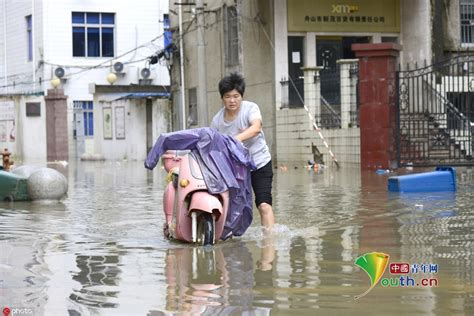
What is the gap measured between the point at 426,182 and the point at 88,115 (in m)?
33.4

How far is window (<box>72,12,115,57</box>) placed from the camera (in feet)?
150

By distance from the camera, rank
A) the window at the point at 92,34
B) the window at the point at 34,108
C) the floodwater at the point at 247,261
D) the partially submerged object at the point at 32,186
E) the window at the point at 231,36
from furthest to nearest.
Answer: the window at the point at 92,34 < the window at the point at 34,108 < the window at the point at 231,36 < the partially submerged object at the point at 32,186 < the floodwater at the point at 247,261

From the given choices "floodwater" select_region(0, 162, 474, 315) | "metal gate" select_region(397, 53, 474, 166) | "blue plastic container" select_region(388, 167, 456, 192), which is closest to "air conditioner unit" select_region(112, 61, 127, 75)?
"metal gate" select_region(397, 53, 474, 166)

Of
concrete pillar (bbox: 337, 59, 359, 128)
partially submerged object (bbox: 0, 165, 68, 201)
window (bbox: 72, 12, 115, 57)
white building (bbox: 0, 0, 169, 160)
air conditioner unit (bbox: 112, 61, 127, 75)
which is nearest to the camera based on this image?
partially submerged object (bbox: 0, 165, 68, 201)

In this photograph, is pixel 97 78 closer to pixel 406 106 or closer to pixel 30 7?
pixel 30 7

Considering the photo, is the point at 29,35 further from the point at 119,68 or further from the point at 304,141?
the point at 304,141

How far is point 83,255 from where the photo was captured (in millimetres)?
8281

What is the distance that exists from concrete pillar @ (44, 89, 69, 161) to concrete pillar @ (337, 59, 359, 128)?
2095 centimetres

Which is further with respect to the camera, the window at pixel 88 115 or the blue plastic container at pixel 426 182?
the window at pixel 88 115

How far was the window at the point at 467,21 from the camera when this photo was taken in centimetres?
2959

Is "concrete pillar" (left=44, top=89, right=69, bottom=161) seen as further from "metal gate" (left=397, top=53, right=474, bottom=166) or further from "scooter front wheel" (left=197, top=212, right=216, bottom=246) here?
"scooter front wheel" (left=197, top=212, right=216, bottom=246)

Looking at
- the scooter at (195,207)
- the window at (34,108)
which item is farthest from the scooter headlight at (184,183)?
the window at (34,108)

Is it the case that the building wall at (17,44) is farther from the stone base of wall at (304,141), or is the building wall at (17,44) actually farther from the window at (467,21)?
the window at (467,21)

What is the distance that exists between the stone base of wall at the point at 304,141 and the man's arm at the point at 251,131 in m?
14.9
